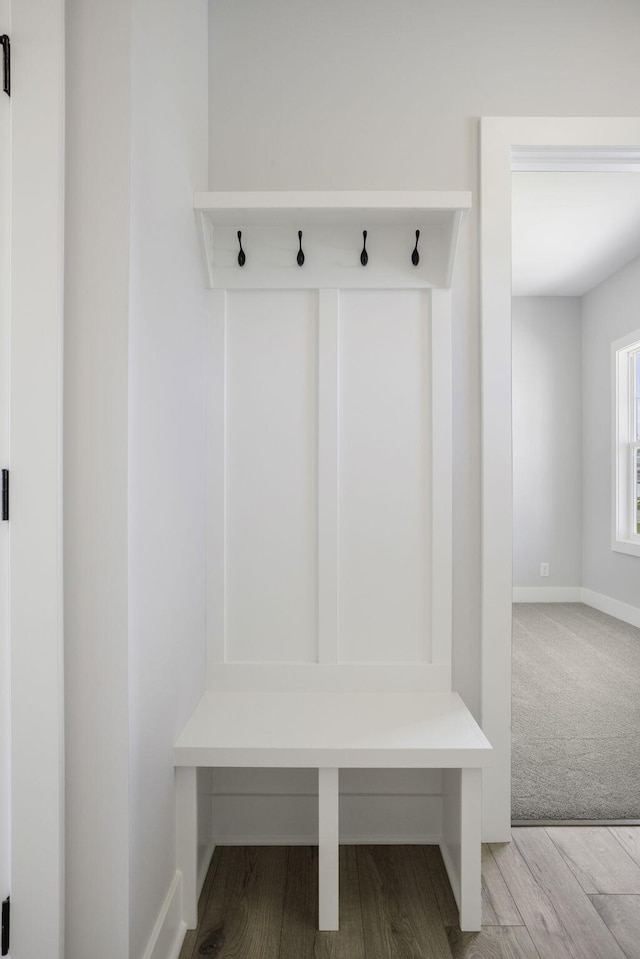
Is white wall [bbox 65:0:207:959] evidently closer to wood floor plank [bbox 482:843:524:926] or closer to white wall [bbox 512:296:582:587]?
wood floor plank [bbox 482:843:524:926]

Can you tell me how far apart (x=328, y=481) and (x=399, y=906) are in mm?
1190

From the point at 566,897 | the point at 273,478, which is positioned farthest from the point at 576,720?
the point at 273,478

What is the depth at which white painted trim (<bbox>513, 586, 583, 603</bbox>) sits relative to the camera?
6.20m

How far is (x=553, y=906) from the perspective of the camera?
1783 millimetres

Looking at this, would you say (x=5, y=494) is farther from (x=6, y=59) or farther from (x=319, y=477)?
(x=319, y=477)

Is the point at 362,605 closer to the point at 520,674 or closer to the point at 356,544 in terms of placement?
the point at 356,544

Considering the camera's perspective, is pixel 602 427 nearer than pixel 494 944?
No

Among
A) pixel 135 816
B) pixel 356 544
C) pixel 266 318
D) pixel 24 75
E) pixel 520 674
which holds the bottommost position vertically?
pixel 520 674

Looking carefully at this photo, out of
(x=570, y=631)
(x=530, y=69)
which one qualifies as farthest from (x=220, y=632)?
(x=570, y=631)

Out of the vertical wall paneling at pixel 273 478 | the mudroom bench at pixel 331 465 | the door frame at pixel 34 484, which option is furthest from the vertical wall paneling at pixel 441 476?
the door frame at pixel 34 484

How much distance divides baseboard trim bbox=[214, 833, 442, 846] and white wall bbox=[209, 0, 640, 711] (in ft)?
6.14

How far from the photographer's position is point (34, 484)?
1247mm

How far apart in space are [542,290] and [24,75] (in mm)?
5485

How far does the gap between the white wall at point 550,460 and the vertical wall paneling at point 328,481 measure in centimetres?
446
